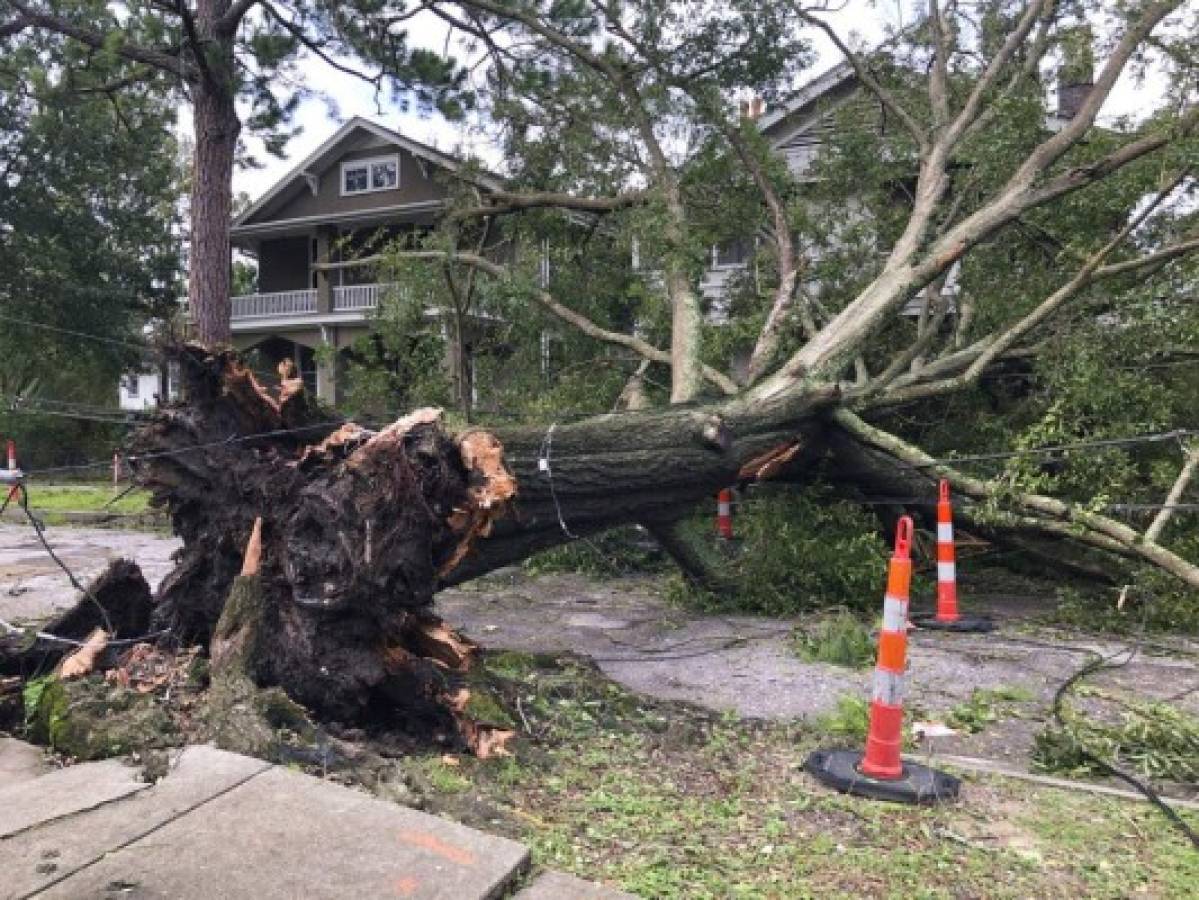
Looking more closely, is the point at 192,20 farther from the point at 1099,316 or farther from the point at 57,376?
the point at 57,376

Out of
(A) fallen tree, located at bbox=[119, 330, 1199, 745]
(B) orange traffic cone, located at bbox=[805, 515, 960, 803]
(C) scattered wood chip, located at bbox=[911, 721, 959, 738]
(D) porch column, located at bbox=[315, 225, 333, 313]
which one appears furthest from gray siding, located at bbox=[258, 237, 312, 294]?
(B) orange traffic cone, located at bbox=[805, 515, 960, 803]

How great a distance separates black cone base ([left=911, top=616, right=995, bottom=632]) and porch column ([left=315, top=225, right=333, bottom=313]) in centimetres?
1998

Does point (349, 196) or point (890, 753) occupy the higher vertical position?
point (349, 196)

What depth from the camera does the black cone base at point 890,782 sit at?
3094 mm

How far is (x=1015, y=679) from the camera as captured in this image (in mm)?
4793

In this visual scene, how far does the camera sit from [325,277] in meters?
23.4

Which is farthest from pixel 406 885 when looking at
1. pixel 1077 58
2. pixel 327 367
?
pixel 327 367

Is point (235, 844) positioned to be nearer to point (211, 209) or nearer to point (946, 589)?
point (946, 589)

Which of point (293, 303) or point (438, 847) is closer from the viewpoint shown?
point (438, 847)

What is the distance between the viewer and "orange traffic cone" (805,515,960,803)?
123 inches

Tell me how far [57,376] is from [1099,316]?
2874 cm

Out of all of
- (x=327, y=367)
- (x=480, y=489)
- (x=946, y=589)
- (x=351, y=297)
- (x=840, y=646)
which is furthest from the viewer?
(x=351, y=297)

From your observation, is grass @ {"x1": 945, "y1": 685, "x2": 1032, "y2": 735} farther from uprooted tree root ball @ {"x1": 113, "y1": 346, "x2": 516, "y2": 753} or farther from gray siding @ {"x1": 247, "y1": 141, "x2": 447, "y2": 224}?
gray siding @ {"x1": 247, "y1": 141, "x2": 447, "y2": 224}

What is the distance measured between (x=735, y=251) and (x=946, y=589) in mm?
8327
